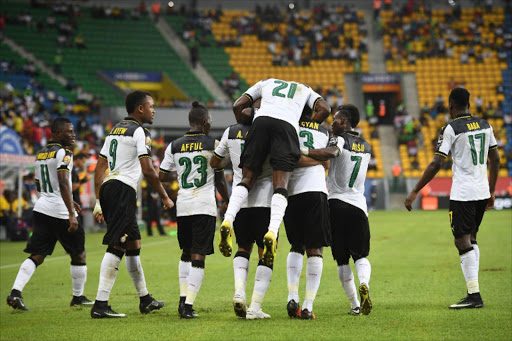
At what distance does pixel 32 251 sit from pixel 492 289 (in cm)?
642

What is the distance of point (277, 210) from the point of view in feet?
24.6

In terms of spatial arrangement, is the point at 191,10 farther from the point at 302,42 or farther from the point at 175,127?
the point at 175,127

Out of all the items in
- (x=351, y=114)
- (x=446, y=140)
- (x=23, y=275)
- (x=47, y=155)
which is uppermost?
(x=351, y=114)

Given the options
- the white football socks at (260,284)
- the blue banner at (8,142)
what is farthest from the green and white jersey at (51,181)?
the blue banner at (8,142)

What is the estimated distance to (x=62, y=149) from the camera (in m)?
10.1

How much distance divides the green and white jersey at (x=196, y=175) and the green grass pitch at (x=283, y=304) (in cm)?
123

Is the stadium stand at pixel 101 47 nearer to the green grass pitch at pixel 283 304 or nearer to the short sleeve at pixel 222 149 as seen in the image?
the green grass pitch at pixel 283 304

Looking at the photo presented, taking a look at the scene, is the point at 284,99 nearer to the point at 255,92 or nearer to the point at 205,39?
the point at 255,92

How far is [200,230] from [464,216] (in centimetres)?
325

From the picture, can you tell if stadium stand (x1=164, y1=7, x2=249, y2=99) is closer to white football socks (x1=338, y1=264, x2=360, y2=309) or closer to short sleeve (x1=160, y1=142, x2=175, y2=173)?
short sleeve (x1=160, y1=142, x2=175, y2=173)

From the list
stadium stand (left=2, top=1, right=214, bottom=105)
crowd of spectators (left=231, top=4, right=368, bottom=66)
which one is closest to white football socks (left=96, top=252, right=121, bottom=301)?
stadium stand (left=2, top=1, right=214, bottom=105)

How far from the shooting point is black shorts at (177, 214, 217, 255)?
27.7ft

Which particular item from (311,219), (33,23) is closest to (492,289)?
(311,219)

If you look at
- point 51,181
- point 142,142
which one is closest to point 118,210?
point 142,142
